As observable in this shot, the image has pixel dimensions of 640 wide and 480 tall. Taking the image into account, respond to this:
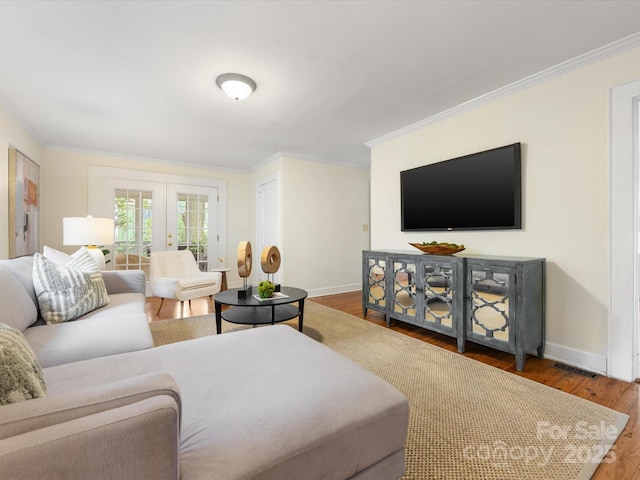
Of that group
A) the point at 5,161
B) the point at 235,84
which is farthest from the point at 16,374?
the point at 5,161

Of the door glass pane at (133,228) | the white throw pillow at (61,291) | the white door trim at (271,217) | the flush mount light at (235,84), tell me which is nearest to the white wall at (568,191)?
the flush mount light at (235,84)

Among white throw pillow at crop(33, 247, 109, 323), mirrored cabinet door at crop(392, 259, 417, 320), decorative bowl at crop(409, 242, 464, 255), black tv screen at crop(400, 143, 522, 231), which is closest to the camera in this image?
white throw pillow at crop(33, 247, 109, 323)

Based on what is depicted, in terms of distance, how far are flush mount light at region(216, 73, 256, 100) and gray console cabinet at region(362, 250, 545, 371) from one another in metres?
2.04

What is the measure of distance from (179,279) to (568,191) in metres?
3.88

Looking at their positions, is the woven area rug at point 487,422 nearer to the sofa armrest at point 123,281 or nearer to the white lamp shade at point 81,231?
the sofa armrest at point 123,281

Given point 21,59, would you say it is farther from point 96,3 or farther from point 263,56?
point 263,56

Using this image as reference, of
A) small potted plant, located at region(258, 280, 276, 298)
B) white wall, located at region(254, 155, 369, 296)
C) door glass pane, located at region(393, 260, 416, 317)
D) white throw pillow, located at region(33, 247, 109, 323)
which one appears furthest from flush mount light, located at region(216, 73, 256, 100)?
door glass pane, located at region(393, 260, 416, 317)

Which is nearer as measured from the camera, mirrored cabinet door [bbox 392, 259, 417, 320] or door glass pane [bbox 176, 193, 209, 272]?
mirrored cabinet door [bbox 392, 259, 417, 320]

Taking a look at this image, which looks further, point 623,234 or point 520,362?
point 520,362

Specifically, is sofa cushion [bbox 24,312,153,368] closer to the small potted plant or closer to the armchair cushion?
the small potted plant

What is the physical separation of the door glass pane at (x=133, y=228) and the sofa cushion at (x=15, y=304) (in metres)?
3.07

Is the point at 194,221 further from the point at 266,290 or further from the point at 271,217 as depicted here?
the point at 266,290

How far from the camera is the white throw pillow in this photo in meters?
1.82

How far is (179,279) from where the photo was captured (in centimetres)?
350
